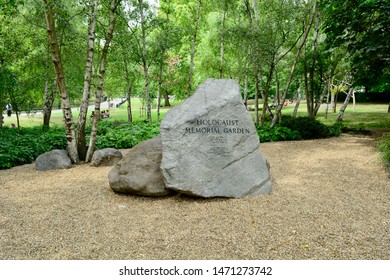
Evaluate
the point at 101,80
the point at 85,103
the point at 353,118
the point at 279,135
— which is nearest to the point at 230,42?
the point at 279,135

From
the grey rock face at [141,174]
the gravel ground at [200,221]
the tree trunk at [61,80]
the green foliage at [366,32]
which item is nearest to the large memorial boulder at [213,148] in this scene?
the gravel ground at [200,221]

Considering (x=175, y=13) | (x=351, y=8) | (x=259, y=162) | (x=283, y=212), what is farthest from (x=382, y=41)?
(x=175, y=13)

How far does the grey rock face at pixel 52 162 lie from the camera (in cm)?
863

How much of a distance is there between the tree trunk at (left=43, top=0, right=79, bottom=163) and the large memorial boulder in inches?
174

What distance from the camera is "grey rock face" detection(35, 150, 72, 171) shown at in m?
8.63

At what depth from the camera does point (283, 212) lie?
511 cm

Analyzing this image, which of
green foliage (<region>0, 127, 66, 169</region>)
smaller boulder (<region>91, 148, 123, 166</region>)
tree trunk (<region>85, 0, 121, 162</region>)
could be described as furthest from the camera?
green foliage (<region>0, 127, 66, 169</region>)

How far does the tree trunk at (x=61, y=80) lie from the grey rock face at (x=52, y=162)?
0.35 metres

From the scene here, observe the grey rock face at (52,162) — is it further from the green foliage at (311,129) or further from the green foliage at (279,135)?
the green foliage at (311,129)

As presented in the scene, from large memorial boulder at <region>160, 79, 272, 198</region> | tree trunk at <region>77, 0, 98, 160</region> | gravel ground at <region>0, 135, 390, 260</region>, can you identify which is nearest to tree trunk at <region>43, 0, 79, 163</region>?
tree trunk at <region>77, 0, 98, 160</region>

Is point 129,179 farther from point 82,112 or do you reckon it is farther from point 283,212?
Result: point 82,112

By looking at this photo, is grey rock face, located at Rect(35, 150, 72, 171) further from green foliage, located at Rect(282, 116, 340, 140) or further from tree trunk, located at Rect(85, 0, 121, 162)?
green foliage, located at Rect(282, 116, 340, 140)

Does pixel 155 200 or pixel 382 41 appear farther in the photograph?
pixel 382 41

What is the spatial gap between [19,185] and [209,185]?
474 centimetres
